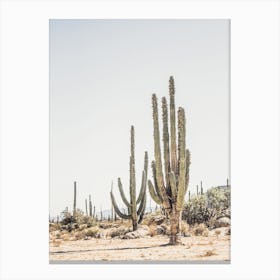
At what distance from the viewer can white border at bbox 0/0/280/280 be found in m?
4.43

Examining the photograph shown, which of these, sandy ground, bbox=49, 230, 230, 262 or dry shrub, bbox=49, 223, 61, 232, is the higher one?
dry shrub, bbox=49, 223, 61, 232

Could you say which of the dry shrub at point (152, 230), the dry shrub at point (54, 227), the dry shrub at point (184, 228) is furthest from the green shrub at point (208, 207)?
the dry shrub at point (54, 227)

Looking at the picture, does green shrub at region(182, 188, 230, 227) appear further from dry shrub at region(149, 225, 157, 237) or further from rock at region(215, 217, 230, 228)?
dry shrub at region(149, 225, 157, 237)

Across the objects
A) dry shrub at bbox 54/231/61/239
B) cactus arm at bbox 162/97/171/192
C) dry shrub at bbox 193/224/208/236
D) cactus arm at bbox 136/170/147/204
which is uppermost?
cactus arm at bbox 162/97/171/192

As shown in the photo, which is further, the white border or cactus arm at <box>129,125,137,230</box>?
cactus arm at <box>129,125,137,230</box>

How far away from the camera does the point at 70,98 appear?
15.0 ft

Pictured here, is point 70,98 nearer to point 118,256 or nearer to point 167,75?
point 167,75

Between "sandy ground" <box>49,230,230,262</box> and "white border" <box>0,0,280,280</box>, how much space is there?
2.7 inches

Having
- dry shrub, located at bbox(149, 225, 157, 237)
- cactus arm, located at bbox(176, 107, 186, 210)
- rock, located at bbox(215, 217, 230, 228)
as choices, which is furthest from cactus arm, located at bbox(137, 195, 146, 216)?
rock, located at bbox(215, 217, 230, 228)

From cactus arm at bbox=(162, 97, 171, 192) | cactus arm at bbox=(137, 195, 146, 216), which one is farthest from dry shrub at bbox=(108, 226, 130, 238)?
cactus arm at bbox=(162, 97, 171, 192)
